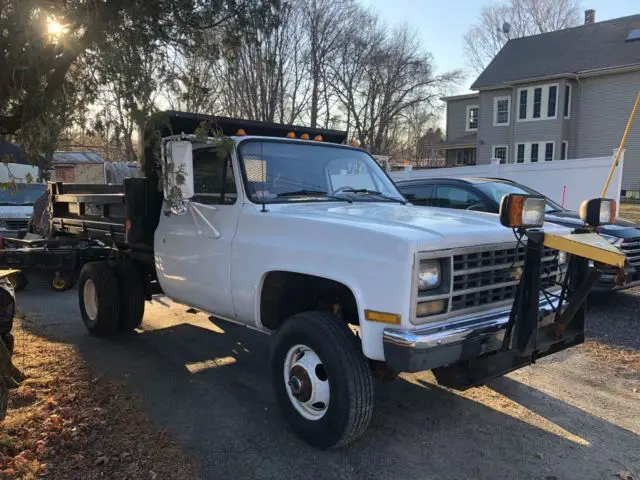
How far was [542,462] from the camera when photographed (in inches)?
136

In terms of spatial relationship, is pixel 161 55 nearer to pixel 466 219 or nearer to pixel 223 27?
pixel 223 27

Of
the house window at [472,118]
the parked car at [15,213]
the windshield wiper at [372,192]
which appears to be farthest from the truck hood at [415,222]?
the house window at [472,118]

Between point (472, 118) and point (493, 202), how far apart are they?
28.6m

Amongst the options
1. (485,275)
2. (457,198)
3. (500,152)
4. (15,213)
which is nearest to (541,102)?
(500,152)

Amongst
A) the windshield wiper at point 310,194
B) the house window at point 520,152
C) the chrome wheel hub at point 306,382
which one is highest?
the house window at point 520,152

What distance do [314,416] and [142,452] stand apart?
1153 mm

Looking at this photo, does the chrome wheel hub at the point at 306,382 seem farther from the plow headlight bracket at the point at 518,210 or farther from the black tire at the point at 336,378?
the plow headlight bracket at the point at 518,210

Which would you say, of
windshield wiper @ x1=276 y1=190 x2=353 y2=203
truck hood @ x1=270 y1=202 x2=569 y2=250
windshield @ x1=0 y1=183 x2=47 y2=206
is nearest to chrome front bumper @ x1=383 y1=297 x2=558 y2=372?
truck hood @ x1=270 y1=202 x2=569 y2=250

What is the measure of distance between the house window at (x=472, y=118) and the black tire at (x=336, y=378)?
108 feet

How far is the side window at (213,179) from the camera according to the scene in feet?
14.5

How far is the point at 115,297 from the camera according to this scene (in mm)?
5832

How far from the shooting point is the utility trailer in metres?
3.11

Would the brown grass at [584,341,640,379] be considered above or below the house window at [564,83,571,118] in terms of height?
below

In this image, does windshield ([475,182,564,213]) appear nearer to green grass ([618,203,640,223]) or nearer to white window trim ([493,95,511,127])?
green grass ([618,203,640,223])
